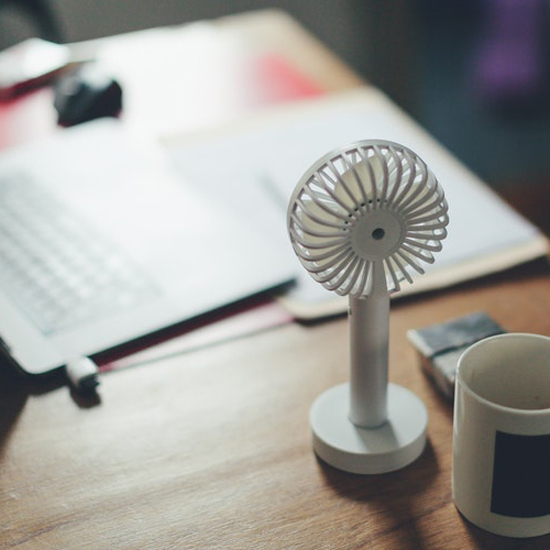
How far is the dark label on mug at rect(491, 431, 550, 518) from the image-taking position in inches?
21.4

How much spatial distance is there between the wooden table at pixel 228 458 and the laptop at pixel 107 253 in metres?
0.05

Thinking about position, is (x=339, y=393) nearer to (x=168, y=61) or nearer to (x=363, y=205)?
(x=363, y=205)

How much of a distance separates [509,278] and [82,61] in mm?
848

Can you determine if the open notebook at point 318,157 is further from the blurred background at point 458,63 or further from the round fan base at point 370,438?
the blurred background at point 458,63

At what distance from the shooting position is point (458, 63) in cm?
283

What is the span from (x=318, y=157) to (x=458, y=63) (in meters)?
1.87

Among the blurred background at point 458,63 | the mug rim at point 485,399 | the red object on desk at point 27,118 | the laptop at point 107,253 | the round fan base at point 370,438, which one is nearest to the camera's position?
the mug rim at point 485,399

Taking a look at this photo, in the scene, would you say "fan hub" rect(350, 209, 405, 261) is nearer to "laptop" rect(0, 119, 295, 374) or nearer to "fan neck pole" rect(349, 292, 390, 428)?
"fan neck pole" rect(349, 292, 390, 428)

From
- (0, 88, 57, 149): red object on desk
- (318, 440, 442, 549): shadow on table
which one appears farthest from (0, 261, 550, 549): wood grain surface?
(0, 88, 57, 149): red object on desk

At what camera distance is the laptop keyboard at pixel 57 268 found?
2.81 feet

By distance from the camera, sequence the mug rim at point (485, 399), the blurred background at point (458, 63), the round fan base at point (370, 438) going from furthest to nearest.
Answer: the blurred background at point (458, 63), the round fan base at point (370, 438), the mug rim at point (485, 399)

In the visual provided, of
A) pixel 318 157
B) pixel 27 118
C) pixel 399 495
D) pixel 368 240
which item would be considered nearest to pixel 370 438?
pixel 399 495

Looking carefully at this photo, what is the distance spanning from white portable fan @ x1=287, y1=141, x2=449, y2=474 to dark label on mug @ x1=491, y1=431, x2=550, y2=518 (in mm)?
101

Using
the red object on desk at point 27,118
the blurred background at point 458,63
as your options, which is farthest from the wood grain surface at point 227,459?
the blurred background at point 458,63
